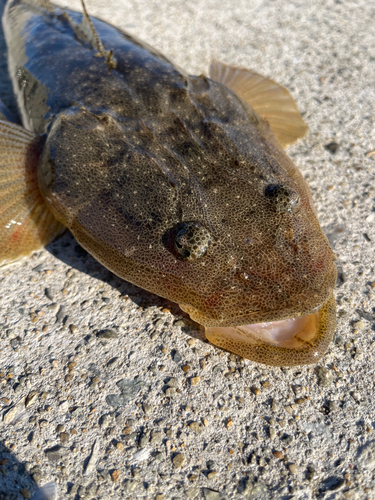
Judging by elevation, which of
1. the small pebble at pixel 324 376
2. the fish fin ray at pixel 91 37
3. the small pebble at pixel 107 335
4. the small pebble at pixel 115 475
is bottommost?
the small pebble at pixel 324 376

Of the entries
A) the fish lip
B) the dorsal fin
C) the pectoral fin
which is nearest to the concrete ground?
the fish lip

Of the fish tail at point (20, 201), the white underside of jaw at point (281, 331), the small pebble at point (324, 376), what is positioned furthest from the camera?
the fish tail at point (20, 201)

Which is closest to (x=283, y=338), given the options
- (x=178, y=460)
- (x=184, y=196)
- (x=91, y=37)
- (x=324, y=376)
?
(x=324, y=376)

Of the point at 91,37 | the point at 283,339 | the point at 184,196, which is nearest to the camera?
the point at 283,339

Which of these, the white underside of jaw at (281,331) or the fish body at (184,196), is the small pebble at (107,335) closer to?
the fish body at (184,196)

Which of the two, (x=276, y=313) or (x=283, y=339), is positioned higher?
(x=276, y=313)

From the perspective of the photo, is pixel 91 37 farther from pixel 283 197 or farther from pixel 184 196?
pixel 283 197

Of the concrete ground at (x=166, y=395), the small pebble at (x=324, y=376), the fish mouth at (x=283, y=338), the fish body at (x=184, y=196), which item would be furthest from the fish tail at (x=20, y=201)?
the small pebble at (x=324, y=376)
